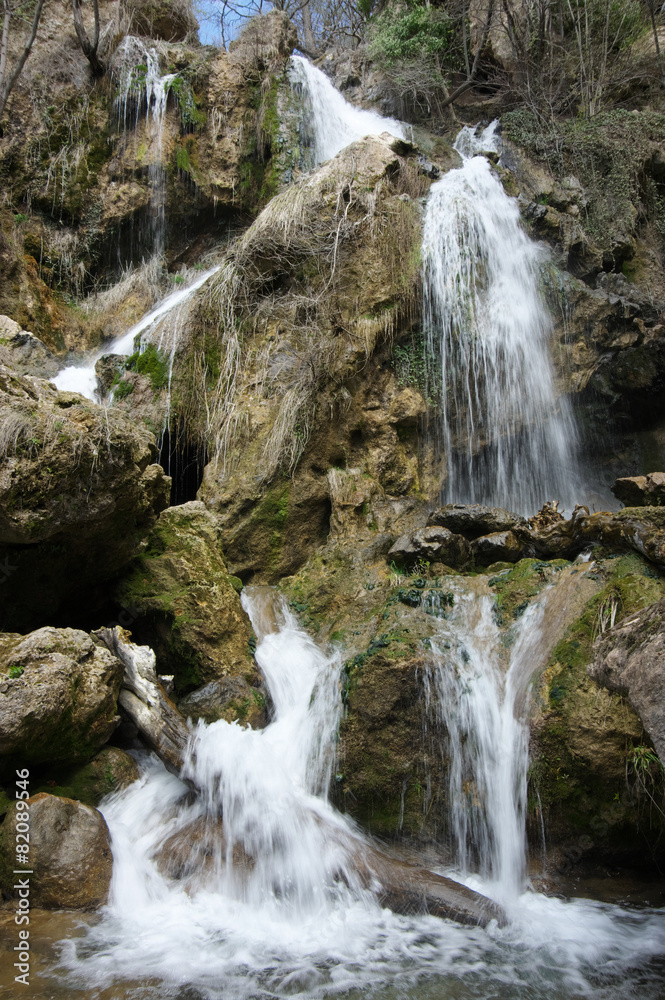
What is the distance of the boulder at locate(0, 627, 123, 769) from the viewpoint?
3.79 meters

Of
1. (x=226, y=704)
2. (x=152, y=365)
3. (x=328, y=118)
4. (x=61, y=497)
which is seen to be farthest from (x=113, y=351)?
(x=328, y=118)

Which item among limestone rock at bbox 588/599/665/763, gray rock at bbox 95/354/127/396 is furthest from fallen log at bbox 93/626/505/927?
gray rock at bbox 95/354/127/396

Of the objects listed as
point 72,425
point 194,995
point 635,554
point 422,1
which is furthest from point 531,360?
point 422,1

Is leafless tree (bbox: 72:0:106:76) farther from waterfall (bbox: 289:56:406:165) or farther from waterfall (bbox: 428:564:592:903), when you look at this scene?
waterfall (bbox: 428:564:592:903)

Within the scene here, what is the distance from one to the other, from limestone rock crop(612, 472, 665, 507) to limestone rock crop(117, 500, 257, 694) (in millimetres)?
3825

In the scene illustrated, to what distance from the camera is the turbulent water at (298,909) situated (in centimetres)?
304

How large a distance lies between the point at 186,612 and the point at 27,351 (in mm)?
4752

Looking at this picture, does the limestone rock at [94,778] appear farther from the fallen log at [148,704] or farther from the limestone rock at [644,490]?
the limestone rock at [644,490]

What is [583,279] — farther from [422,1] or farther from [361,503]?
[422,1]

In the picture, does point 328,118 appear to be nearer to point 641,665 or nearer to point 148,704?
point 148,704

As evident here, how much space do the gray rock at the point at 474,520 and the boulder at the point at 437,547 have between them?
265 millimetres

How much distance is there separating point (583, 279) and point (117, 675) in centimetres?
796

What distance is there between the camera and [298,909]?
3676 millimetres

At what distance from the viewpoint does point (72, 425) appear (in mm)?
4430
